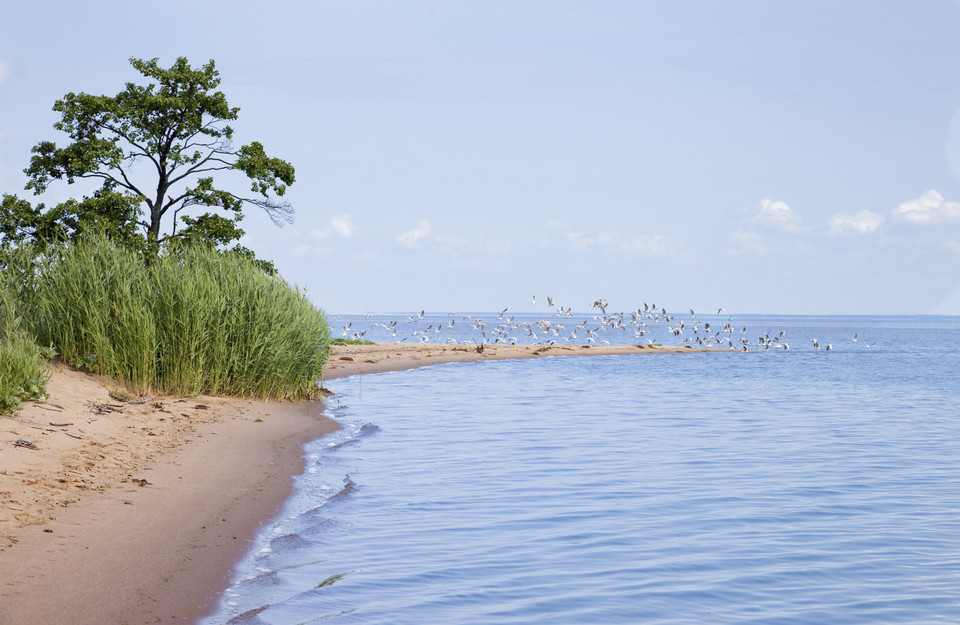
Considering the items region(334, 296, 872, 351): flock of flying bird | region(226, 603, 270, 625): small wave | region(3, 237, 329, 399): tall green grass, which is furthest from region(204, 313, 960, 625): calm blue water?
region(334, 296, 872, 351): flock of flying bird

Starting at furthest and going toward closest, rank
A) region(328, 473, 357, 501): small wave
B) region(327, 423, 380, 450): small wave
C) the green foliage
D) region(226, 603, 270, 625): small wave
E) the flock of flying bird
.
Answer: the flock of flying bird
region(327, 423, 380, 450): small wave
the green foliage
region(328, 473, 357, 501): small wave
region(226, 603, 270, 625): small wave

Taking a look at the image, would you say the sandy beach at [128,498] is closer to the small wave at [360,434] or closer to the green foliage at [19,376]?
the green foliage at [19,376]

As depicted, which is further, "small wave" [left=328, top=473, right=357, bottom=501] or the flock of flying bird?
the flock of flying bird

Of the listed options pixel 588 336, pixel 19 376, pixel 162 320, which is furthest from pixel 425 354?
pixel 588 336

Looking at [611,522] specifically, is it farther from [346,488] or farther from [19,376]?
[19,376]

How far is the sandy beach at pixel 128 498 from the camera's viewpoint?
7.18m

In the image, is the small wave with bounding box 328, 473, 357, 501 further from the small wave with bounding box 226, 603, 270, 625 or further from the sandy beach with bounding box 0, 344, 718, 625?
the small wave with bounding box 226, 603, 270, 625

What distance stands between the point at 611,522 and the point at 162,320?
1153cm

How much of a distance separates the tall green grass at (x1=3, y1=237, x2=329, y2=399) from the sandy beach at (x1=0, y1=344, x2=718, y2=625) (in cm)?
91

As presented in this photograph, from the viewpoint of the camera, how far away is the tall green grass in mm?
18141

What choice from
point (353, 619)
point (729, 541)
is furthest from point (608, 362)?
point (353, 619)

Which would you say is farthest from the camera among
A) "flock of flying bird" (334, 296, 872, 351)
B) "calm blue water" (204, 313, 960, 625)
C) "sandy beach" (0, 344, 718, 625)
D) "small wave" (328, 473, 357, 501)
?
"flock of flying bird" (334, 296, 872, 351)

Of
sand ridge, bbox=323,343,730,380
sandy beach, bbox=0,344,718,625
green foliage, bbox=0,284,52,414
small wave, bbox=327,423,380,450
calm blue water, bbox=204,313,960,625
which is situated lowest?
calm blue water, bbox=204,313,960,625

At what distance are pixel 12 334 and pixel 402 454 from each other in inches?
268
